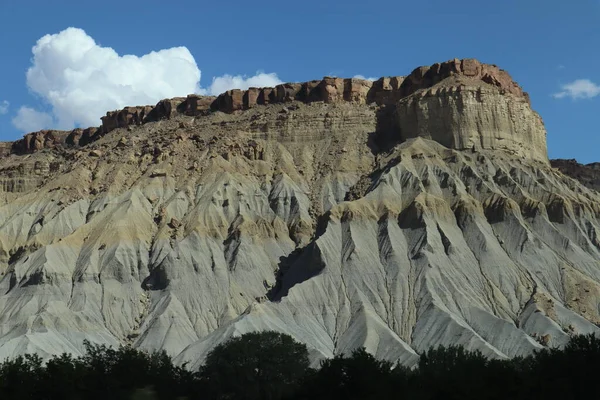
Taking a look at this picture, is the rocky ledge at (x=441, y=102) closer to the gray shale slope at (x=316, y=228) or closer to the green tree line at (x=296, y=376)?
the gray shale slope at (x=316, y=228)

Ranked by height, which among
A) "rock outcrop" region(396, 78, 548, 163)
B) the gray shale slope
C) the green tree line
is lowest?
the green tree line

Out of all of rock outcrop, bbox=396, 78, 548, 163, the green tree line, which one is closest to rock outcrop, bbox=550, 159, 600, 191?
rock outcrop, bbox=396, 78, 548, 163

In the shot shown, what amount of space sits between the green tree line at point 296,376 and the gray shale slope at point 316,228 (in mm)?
11139

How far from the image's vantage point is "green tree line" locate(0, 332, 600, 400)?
2026 inches

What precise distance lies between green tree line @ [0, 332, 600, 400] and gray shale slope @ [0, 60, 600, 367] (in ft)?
36.5

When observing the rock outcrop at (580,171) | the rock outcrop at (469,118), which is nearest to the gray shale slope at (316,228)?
the rock outcrop at (469,118)

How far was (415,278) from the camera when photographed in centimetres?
9062

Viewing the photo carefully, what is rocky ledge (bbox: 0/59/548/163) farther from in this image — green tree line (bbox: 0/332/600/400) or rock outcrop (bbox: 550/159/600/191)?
green tree line (bbox: 0/332/600/400)

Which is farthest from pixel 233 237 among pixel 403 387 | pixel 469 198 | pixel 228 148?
pixel 403 387

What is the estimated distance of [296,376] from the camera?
69.1m

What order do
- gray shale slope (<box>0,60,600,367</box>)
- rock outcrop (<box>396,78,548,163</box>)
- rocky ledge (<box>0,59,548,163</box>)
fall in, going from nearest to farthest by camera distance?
gray shale slope (<box>0,60,600,367</box>) < rock outcrop (<box>396,78,548,163</box>) < rocky ledge (<box>0,59,548,163</box>)

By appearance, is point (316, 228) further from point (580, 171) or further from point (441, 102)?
point (580, 171)

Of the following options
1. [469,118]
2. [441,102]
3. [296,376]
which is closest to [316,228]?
[441,102]

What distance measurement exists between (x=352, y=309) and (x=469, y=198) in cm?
1915
